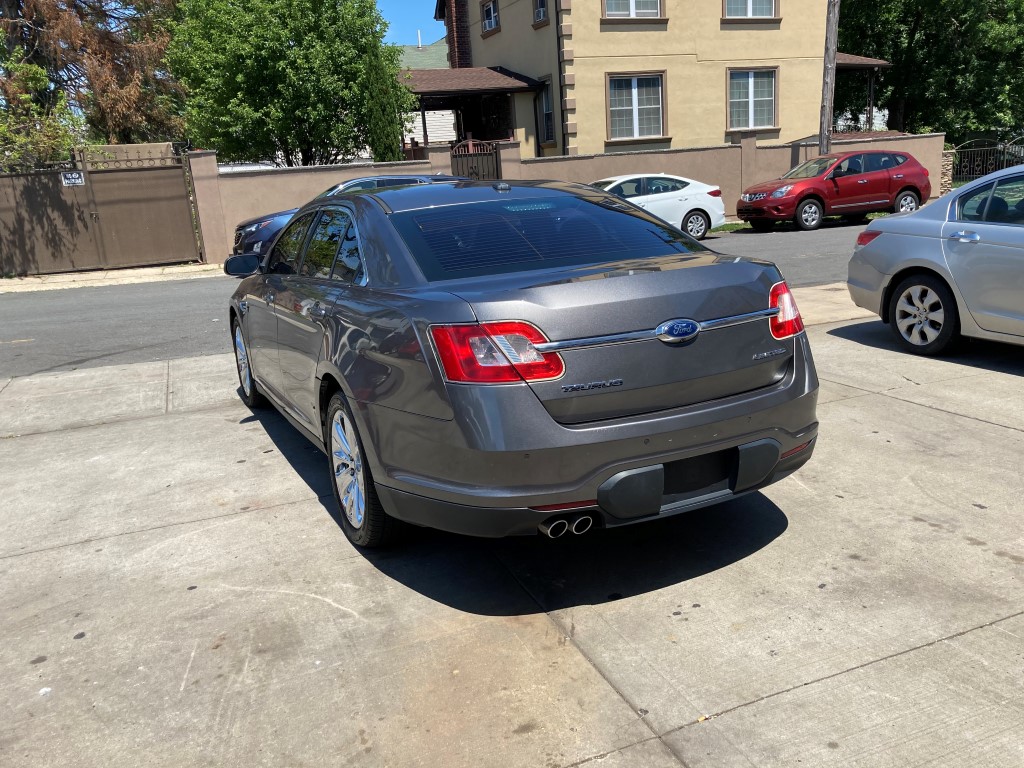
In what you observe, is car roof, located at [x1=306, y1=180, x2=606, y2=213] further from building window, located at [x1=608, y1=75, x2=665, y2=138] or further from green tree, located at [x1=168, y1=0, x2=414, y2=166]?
A: building window, located at [x1=608, y1=75, x2=665, y2=138]

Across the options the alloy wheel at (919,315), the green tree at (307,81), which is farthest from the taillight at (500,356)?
the green tree at (307,81)

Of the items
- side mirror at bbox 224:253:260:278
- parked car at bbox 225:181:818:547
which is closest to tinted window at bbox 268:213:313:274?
side mirror at bbox 224:253:260:278

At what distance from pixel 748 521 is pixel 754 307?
120 centimetres

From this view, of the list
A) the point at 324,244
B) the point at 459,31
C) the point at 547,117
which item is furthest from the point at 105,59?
the point at 324,244

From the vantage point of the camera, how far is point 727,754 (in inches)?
104

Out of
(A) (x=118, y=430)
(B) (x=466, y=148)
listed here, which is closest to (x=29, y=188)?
(B) (x=466, y=148)

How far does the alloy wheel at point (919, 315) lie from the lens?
279 inches

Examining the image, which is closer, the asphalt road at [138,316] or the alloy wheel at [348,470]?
the alloy wheel at [348,470]

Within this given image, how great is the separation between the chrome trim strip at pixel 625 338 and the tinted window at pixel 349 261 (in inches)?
50.4

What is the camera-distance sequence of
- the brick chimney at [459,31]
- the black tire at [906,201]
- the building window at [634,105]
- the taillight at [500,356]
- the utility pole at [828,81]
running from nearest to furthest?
1. the taillight at [500,356]
2. the black tire at [906,201]
3. the utility pole at [828,81]
4. the building window at [634,105]
5. the brick chimney at [459,31]

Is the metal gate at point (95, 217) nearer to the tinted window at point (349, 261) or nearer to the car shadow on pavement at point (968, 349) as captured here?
the car shadow on pavement at point (968, 349)

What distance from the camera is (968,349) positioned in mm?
7395

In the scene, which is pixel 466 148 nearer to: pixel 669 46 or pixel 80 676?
pixel 669 46

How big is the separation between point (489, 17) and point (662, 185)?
13138 millimetres
